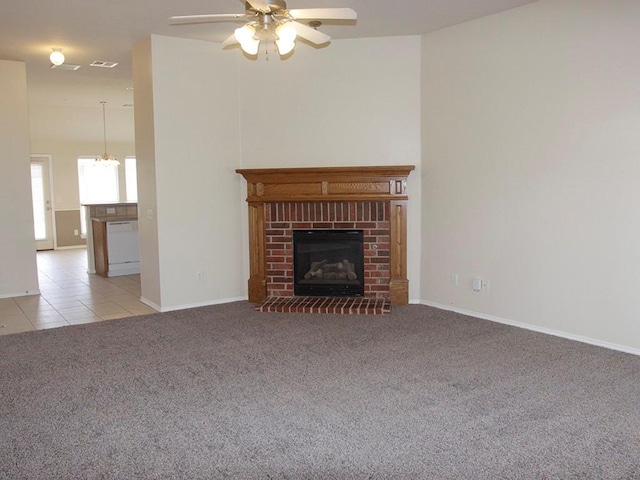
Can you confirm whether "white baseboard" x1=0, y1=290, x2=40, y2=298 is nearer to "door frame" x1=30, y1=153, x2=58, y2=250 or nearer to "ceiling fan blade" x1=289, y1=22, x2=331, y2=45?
"ceiling fan blade" x1=289, y1=22, x2=331, y2=45

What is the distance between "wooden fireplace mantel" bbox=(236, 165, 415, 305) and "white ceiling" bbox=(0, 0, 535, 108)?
52.5 inches

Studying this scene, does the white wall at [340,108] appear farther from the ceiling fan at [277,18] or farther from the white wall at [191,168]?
the ceiling fan at [277,18]

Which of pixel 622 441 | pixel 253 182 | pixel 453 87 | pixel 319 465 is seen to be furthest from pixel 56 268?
pixel 622 441

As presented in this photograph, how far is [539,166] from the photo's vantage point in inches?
171

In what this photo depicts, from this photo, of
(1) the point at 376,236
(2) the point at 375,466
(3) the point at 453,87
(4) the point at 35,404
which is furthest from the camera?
(1) the point at 376,236

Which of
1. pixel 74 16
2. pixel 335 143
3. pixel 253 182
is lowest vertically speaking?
pixel 253 182

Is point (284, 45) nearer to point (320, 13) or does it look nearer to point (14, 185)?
point (320, 13)

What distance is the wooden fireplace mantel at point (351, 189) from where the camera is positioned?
17.2 feet

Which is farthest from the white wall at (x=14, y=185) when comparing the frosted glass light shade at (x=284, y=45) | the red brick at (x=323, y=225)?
the frosted glass light shade at (x=284, y=45)

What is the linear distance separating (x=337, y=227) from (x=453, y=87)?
5.88 feet

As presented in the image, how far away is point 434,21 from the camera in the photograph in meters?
4.80

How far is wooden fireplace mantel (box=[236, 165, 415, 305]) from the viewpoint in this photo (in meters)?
5.25

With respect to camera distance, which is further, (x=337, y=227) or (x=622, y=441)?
(x=337, y=227)

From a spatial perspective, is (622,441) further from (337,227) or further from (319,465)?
(337,227)
